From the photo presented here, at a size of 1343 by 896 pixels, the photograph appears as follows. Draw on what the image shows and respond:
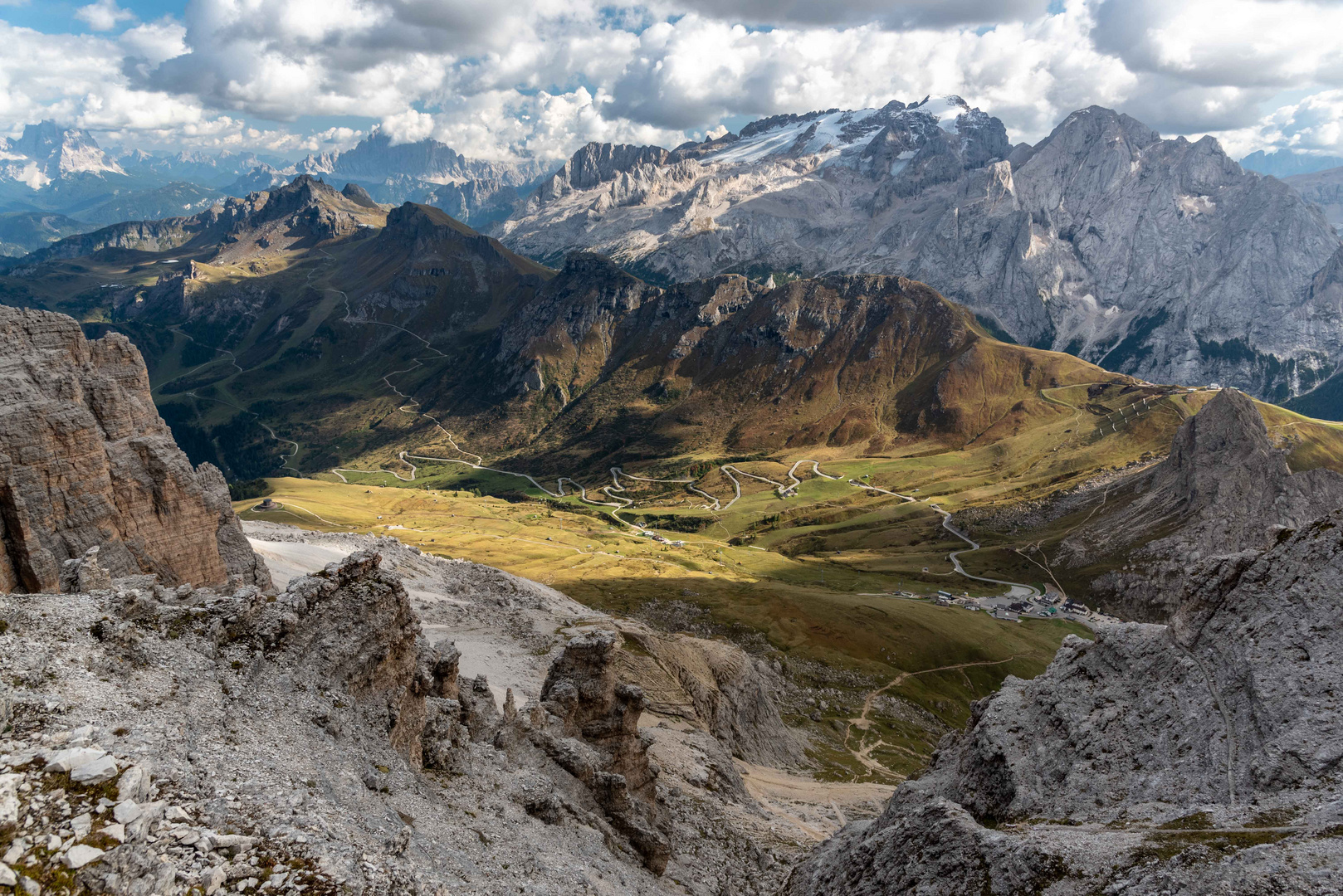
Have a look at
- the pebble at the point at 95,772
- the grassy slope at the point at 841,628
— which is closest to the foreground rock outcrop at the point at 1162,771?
the pebble at the point at 95,772

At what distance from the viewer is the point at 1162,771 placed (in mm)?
38688

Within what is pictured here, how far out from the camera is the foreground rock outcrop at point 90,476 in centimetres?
4844

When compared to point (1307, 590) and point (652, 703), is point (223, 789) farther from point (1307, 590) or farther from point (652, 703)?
point (652, 703)

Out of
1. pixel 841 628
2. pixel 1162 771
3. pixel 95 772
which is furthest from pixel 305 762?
pixel 841 628

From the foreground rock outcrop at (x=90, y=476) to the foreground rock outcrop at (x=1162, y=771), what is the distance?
41.7m

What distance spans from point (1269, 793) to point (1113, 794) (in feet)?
24.9

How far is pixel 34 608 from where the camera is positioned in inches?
1053

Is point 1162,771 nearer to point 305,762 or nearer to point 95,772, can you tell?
point 305,762

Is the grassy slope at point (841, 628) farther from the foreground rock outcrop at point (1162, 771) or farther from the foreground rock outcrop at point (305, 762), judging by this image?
the foreground rock outcrop at point (305, 762)

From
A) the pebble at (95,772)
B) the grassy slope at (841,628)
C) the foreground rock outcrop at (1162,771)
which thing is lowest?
the grassy slope at (841,628)

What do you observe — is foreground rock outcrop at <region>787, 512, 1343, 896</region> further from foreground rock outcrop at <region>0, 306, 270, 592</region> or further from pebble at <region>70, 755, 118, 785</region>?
foreground rock outcrop at <region>0, 306, 270, 592</region>

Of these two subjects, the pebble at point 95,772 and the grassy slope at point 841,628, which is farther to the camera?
→ the grassy slope at point 841,628

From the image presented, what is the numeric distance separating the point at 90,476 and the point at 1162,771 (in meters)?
72.8

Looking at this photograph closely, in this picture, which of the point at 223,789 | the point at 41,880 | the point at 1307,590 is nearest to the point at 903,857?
the point at 1307,590
